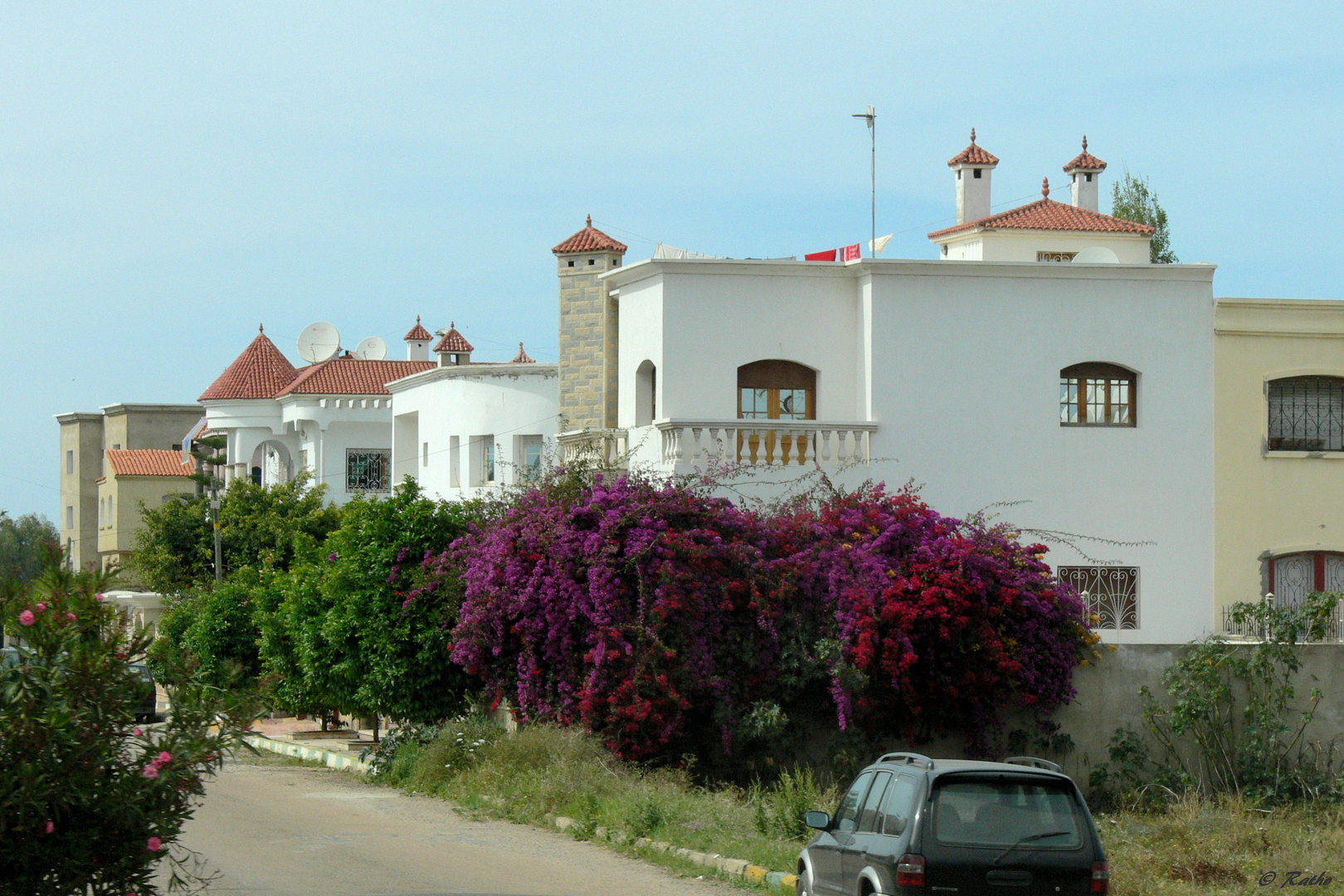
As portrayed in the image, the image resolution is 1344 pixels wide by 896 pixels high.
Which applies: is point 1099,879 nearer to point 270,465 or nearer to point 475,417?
point 475,417

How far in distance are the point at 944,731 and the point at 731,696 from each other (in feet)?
9.70

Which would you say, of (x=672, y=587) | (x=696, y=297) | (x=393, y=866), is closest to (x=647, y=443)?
(x=696, y=297)

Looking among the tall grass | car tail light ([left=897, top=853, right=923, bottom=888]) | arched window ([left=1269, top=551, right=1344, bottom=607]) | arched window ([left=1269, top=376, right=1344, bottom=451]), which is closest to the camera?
car tail light ([left=897, top=853, right=923, bottom=888])

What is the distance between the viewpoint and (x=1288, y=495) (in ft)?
91.6

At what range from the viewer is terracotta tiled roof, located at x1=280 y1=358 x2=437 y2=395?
5669 cm

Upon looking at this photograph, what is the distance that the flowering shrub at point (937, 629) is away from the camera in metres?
18.9

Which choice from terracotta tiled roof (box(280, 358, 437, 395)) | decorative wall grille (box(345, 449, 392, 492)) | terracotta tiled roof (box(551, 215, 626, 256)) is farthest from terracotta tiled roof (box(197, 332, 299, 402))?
terracotta tiled roof (box(551, 215, 626, 256))

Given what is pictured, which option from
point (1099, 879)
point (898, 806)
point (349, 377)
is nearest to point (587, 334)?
point (898, 806)

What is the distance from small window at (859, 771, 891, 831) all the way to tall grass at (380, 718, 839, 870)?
2918 millimetres

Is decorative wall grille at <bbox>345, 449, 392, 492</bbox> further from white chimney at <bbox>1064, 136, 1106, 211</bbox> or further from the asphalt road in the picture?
the asphalt road

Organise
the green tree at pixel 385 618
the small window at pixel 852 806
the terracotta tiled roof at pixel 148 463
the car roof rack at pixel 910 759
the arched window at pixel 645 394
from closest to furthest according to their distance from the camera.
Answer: the car roof rack at pixel 910 759 → the small window at pixel 852 806 → the green tree at pixel 385 618 → the arched window at pixel 645 394 → the terracotta tiled roof at pixel 148 463

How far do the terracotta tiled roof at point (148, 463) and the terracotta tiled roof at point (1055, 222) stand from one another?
43376 mm

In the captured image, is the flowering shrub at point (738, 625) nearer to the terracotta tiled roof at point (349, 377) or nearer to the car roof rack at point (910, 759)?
the car roof rack at point (910, 759)

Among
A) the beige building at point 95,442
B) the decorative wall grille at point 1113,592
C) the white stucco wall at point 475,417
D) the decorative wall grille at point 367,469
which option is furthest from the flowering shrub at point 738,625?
the beige building at point 95,442
